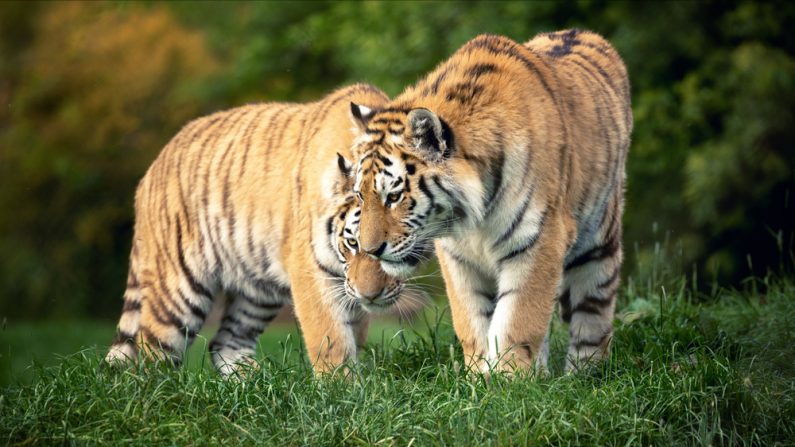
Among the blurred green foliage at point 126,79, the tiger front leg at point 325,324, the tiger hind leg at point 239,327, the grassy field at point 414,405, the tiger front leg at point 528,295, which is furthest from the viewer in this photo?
the blurred green foliage at point 126,79

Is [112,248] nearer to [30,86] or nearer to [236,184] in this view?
[30,86]

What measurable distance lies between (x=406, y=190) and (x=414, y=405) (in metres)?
0.88

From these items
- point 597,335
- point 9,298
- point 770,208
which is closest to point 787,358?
point 597,335

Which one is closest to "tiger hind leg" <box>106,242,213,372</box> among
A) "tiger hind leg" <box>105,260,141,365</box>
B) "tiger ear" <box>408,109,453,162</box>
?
"tiger hind leg" <box>105,260,141,365</box>

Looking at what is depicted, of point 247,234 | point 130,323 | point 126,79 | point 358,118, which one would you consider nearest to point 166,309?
point 130,323

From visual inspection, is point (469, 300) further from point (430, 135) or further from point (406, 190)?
point (430, 135)

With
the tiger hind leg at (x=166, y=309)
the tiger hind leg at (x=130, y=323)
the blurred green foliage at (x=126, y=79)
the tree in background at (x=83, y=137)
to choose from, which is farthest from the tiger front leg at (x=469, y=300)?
the tree in background at (x=83, y=137)

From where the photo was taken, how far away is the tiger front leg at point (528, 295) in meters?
4.46

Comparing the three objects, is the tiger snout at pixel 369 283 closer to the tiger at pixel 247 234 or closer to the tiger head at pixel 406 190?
the tiger at pixel 247 234

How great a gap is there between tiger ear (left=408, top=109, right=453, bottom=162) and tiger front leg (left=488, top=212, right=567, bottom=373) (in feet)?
1.70

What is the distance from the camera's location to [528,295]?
4461 millimetres

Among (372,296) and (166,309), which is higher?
(372,296)

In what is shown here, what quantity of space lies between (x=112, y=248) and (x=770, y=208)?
8563mm

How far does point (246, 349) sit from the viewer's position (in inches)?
243
